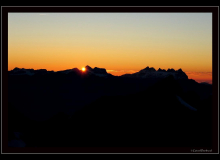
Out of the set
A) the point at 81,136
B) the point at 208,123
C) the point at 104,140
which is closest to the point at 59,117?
the point at 81,136

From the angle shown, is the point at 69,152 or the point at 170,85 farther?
the point at 170,85

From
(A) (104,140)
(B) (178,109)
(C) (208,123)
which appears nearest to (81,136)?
(A) (104,140)

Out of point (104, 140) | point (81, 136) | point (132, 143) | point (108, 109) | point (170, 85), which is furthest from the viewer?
point (170, 85)

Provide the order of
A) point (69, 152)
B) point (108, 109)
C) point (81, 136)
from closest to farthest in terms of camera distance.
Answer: point (69, 152) < point (81, 136) < point (108, 109)

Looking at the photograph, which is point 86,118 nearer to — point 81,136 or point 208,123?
point 81,136

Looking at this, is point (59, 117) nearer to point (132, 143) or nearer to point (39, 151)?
point (132, 143)

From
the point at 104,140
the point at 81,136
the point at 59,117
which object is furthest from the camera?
the point at 59,117

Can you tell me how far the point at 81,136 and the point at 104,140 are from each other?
215 inches

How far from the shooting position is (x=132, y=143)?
46.2 metres

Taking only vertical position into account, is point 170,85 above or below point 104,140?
above

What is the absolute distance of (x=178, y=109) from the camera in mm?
52219
